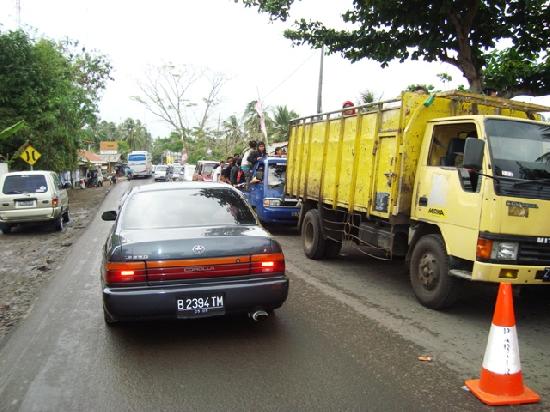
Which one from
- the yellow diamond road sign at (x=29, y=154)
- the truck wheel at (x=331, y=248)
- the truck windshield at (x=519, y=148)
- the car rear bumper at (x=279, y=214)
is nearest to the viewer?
the truck windshield at (x=519, y=148)

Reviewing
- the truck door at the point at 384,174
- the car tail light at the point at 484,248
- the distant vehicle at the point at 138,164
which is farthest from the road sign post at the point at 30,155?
the distant vehicle at the point at 138,164

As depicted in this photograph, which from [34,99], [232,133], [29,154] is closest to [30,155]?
[29,154]

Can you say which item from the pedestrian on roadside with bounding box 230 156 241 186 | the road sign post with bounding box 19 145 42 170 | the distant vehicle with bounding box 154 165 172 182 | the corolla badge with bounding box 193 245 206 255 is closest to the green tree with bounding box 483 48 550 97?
the pedestrian on roadside with bounding box 230 156 241 186

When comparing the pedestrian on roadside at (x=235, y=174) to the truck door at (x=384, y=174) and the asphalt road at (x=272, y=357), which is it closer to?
the truck door at (x=384, y=174)

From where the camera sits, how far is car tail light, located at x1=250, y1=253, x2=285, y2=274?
4.60 m

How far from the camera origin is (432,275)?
5.90 meters

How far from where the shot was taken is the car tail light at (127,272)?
4301 mm

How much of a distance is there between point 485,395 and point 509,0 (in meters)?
8.60

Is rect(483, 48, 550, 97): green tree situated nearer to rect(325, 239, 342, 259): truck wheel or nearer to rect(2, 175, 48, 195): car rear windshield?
rect(325, 239, 342, 259): truck wheel

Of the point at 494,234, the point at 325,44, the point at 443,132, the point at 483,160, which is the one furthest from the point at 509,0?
the point at 494,234

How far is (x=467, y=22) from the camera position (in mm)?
9469

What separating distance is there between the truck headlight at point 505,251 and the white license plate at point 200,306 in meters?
2.82

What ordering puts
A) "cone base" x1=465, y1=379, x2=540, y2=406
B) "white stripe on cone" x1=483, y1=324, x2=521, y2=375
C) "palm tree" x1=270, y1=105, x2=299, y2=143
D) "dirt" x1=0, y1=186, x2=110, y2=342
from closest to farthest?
"cone base" x1=465, y1=379, x2=540, y2=406 → "white stripe on cone" x1=483, y1=324, x2=521, y2=375 → "dirt" x1=0, y1=186, x2=110, y2=342 → "palm tree" x1=270, y1=105, x2=299, y2=143

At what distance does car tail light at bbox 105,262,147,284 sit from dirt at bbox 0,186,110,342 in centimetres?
172
